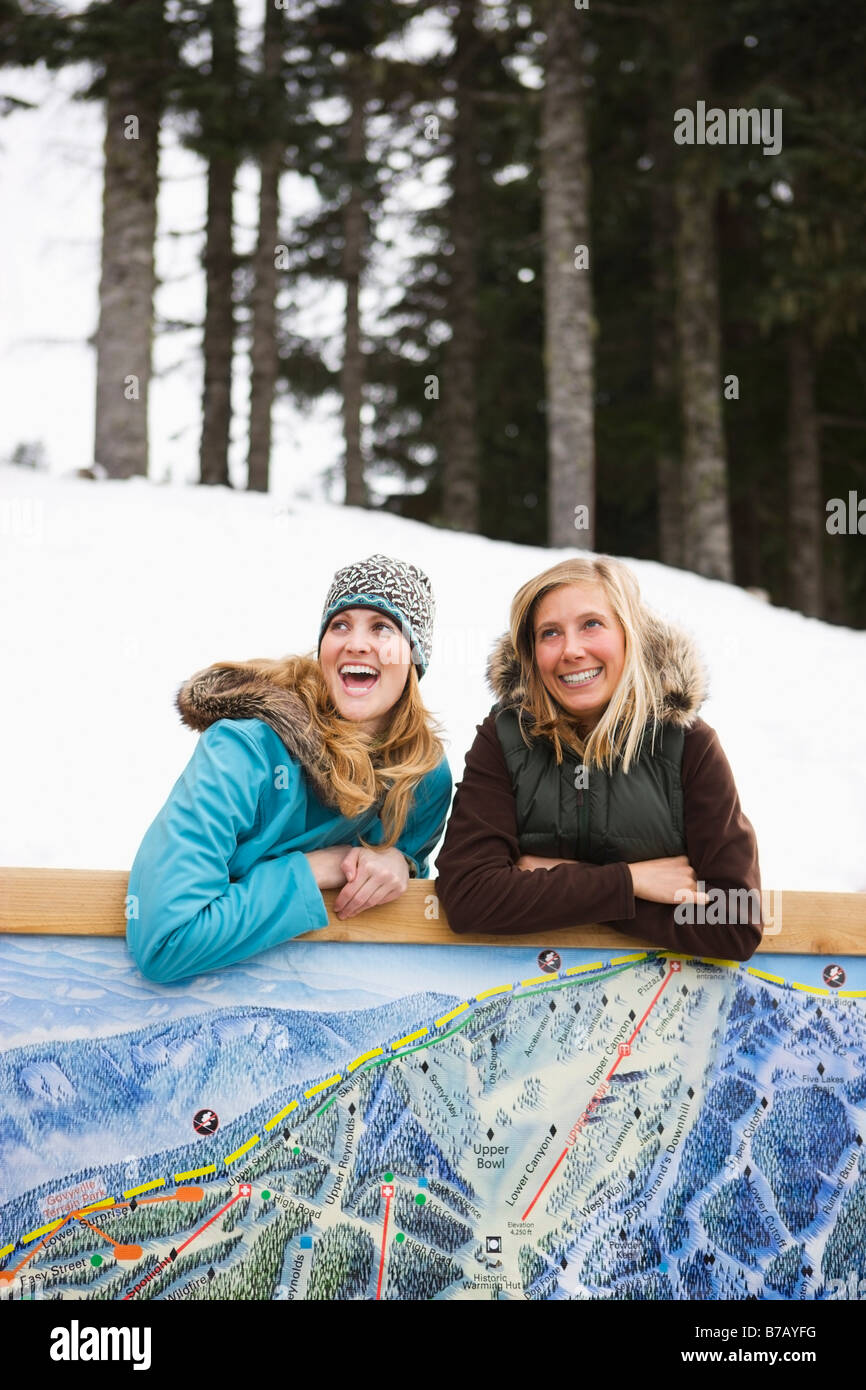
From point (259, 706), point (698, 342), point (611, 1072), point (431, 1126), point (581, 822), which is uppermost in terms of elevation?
point (698, 342)

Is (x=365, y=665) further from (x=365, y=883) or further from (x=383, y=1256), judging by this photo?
(x=383, y=1256)

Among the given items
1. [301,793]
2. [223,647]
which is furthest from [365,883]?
[223,647]

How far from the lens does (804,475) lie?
1280 cm

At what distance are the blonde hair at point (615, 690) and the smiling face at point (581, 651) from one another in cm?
2

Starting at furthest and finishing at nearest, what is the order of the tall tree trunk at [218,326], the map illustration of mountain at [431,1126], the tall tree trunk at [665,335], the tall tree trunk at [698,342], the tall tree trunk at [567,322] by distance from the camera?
the tall tree trunk at [665,335]
the tall tree trunk at [218,326]
the tall tree trunk at [698,342]
the tall tree trunk at [567,322]
the map illustration of mountain at [431,1126]

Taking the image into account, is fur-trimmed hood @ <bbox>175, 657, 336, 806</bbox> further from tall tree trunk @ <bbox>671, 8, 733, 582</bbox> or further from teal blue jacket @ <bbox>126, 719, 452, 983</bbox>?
tall tree trunk @ <bbox>671, 8, 733, 582</bbox>

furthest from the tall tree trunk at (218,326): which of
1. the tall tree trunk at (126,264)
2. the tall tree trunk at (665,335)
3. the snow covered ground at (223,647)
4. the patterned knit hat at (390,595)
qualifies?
the patterned knit hat at (390,595)

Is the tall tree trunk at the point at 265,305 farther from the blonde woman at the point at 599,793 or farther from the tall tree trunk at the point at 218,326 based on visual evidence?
the blonde woman at the point at 599,793

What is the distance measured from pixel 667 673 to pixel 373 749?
762 mm

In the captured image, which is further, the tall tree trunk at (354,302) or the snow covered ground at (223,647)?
the tall tree trunk at (354,302)

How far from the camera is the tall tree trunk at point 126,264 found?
30.2 ft

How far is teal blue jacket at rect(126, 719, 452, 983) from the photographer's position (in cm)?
243

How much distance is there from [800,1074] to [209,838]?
154cm

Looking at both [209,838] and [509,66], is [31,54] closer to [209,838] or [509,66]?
[509,66]
